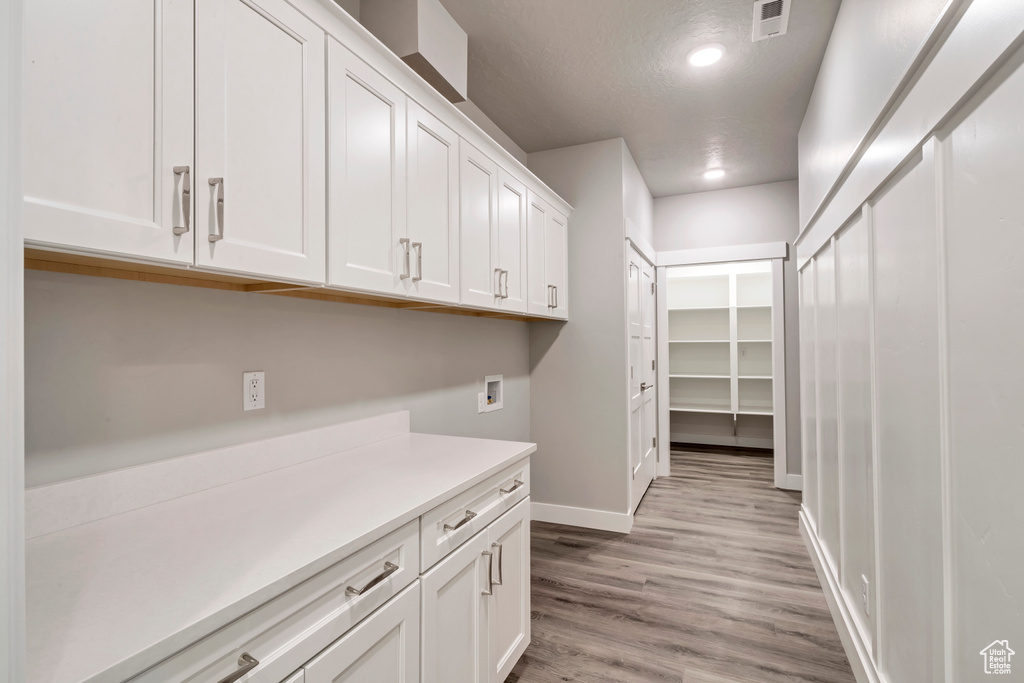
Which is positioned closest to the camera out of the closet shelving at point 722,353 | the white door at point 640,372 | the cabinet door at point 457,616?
the cabinet door at point 457,616

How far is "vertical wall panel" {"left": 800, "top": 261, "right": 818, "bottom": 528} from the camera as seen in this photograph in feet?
9.29

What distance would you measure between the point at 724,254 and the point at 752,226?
36 cm

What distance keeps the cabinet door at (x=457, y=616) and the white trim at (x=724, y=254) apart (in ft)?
12.8

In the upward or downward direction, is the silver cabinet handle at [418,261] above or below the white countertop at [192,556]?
above

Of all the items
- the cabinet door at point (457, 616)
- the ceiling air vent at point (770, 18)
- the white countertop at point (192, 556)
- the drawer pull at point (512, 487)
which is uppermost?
the ceiling air vent at point (770, 18)

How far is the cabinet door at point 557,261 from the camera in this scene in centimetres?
309

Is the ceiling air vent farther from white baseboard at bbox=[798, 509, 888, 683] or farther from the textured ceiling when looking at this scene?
white baseboard at bbox=[798, 509, 888, 683]

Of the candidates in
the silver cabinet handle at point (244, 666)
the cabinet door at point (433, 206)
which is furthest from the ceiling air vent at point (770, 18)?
the silver cabinet handle at point (244, 666)

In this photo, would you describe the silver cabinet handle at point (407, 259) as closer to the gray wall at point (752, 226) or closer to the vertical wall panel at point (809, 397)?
the vertical wall panel at point (809, 397)

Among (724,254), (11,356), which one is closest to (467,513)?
(11,356)

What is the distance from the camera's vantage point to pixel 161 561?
0.87m

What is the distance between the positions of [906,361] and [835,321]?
38.3 inches

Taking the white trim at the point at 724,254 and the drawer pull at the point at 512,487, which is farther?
the white trim at the point at 724,254

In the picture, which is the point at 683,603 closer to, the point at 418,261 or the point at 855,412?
the point at 855,412
